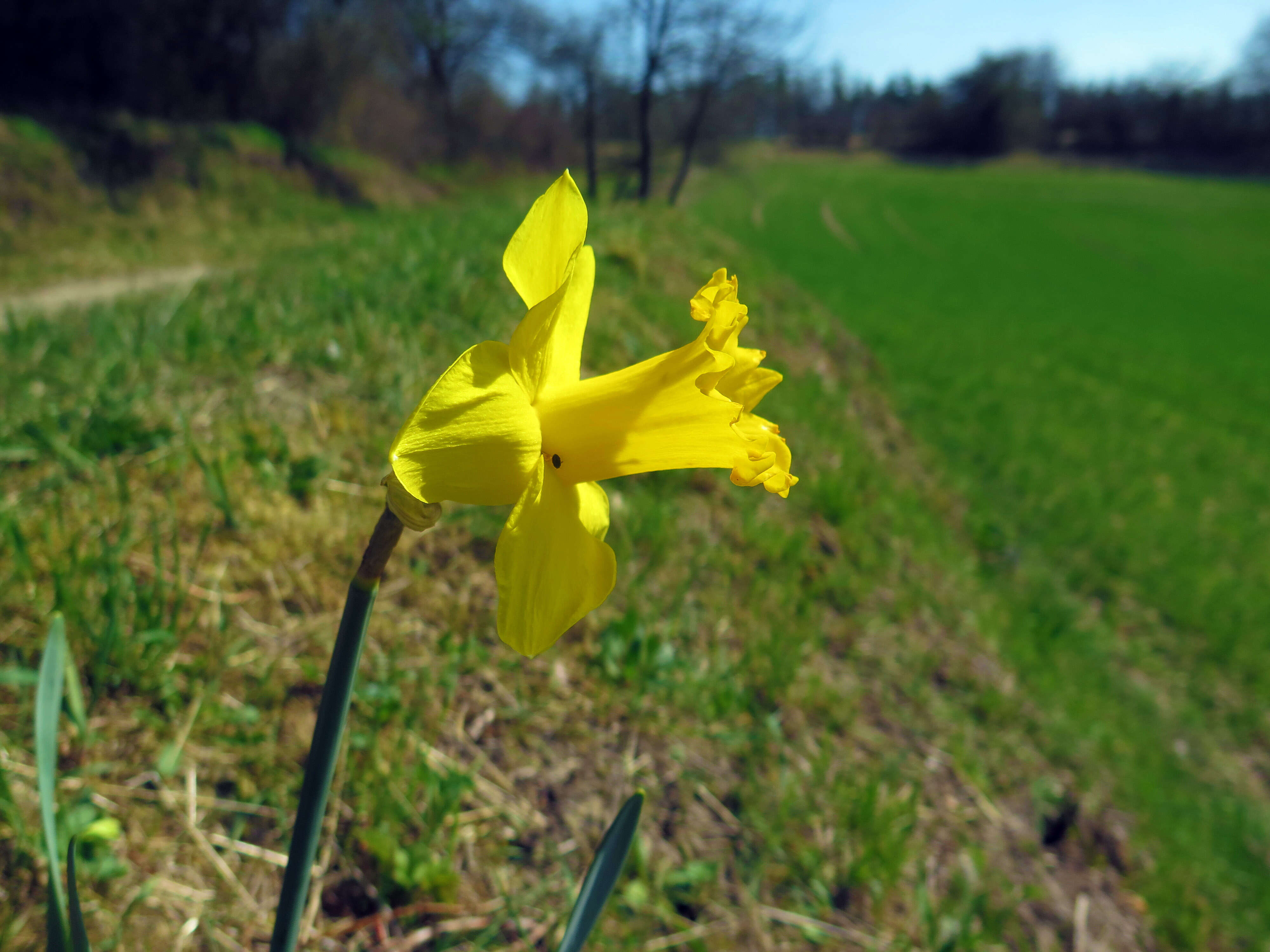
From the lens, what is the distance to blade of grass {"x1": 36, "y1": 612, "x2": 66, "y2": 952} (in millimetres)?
757

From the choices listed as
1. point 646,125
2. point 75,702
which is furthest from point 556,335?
point 646,125

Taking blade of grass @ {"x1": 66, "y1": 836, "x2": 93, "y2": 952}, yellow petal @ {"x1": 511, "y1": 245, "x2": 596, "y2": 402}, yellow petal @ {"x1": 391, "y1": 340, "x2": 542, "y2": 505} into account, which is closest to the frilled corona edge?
yellow petal @ {"x1": 511, "y1": 245, "x2": 596, "y2": 402}

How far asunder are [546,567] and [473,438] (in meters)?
0.15

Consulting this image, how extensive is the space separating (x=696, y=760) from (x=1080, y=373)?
52.6 ft

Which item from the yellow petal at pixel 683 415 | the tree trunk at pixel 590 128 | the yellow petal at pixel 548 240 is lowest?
the yellow petal at pixel 683 415

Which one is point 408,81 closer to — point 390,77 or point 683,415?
point 390,77

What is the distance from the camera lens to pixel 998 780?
272 cm

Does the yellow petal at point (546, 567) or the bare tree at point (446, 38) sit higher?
the bare tree at point (446, 38)

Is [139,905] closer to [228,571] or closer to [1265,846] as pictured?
[228,571]

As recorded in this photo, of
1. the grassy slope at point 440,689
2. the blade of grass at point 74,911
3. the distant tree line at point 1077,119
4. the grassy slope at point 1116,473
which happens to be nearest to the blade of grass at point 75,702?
the grassy slope at point 440,689

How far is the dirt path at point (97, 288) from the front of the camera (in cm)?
739

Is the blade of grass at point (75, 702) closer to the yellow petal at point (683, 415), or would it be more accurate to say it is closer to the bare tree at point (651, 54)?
the yellow petal at point (683, 415)

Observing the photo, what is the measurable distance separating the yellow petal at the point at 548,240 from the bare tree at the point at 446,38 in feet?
64.0

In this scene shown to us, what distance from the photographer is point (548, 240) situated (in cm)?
78
